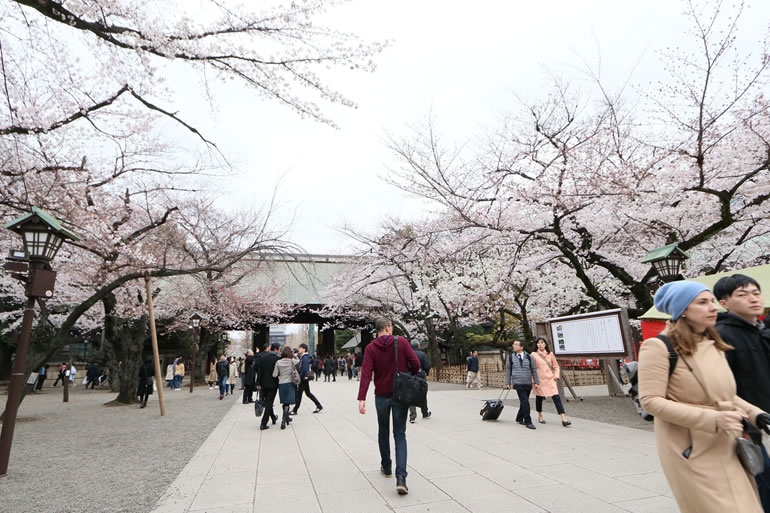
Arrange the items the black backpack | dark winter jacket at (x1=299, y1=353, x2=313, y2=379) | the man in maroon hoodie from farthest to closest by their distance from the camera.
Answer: dark winter jacket at (x1=299, y1=353, x2=313, y2=379) → the man in maroon hoodie → the black backpack

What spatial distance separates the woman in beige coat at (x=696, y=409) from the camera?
1.79 meters

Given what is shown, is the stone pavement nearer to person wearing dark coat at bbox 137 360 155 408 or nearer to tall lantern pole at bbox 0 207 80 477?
tall lantern pole at bbox 0 207 80 477

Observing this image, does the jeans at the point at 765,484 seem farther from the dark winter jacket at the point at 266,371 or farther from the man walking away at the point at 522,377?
the dark winter jacket at the point at 266,371

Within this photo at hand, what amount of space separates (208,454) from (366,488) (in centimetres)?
334

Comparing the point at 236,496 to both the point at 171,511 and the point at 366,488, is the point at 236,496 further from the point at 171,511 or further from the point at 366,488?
the point at 366,488

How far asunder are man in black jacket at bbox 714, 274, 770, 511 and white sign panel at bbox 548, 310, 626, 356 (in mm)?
7492

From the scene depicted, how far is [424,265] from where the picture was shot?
71.0 feet

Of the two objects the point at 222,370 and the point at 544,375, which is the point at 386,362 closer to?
the point at 544,375

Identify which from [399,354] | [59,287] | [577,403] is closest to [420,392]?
[399,354]

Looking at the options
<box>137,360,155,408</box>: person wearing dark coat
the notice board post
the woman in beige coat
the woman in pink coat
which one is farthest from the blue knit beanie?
<box>137,360,155,408</box>: person wearing dark coat

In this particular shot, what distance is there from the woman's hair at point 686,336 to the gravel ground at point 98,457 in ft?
15.3

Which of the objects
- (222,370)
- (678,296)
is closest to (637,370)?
(678,296)

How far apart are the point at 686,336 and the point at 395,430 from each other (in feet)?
10.2

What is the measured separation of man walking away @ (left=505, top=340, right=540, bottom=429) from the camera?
8.03 m
